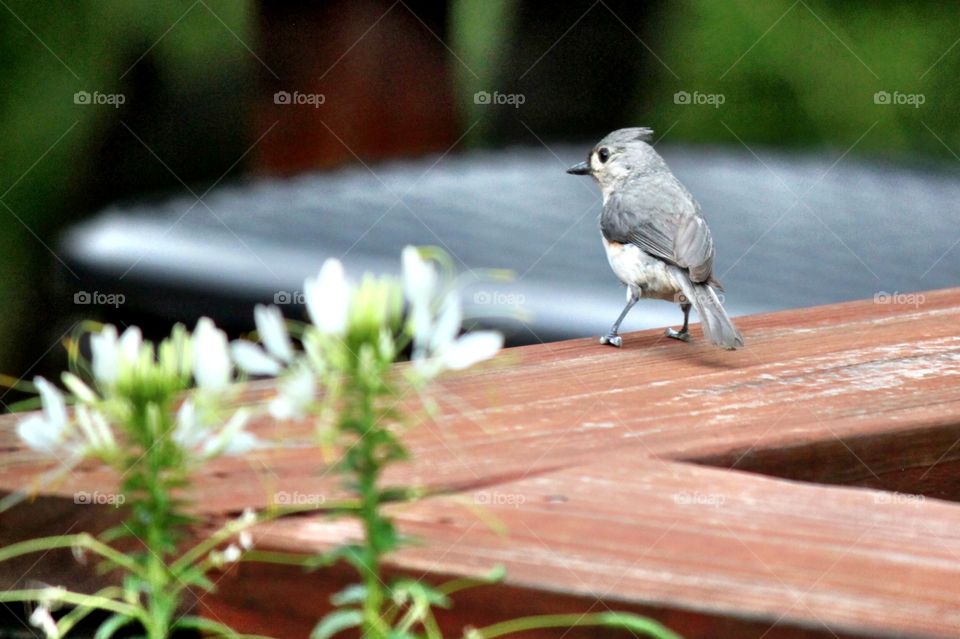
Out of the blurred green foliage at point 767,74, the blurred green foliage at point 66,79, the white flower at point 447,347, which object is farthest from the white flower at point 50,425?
the blurred green foliage at point 767,74

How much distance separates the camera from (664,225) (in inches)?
89.7

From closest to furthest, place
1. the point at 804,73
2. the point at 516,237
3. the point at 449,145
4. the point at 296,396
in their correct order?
the point at 296,396, the point at 516,237, the point at 449,145, the point at 804,73

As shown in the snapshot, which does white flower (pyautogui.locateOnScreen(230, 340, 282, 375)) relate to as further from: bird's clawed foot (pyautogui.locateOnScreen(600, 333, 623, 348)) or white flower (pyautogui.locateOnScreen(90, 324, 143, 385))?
bird's clawed foot (pyautogui.locateOnScreen(600, 333, 623, 348))

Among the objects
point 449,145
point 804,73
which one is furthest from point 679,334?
point 804,73

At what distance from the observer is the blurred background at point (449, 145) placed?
2.47 metres

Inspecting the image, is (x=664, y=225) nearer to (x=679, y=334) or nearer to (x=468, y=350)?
(x=679, y=334)

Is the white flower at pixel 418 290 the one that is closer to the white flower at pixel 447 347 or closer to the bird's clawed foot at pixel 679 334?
the white flower at pixel 447 347

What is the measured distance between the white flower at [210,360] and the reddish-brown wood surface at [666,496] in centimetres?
28

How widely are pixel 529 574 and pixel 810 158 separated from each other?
290 cm

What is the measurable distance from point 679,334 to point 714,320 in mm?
60

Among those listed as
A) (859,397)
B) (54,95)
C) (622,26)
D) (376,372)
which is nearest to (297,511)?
(376,372)

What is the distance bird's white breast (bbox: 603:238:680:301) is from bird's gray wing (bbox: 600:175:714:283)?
0.04 feet

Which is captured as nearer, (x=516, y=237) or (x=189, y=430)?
(x=189, y=430)

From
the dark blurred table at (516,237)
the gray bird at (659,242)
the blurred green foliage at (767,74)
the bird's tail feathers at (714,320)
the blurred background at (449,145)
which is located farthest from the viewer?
the blurred green foliage at (767,74)
